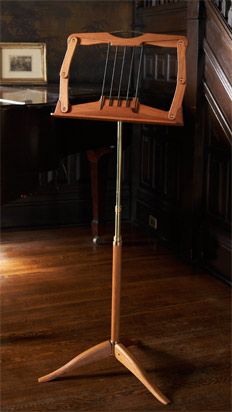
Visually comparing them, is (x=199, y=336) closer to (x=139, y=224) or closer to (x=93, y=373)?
(x=93, y=373)

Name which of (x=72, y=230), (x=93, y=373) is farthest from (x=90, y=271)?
(x=93, y=373)

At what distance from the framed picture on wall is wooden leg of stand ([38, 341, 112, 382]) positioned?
91.4 inches

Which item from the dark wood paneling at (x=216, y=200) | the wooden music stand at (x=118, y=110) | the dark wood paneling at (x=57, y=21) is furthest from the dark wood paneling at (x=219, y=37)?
the dark wood paneling at (x=57, y=21)

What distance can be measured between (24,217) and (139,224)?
2.65 feet

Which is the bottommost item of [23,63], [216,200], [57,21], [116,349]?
[116,349]

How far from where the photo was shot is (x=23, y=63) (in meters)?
4.19

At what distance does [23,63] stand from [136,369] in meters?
2.55

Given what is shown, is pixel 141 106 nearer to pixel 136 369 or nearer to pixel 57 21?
pixel 136 369

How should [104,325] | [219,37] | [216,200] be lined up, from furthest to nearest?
1. [216,200]
2. [219,37]
3. [104,325]

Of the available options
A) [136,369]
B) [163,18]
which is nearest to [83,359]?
[136,369]

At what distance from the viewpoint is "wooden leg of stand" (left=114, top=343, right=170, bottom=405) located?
87.4 inches

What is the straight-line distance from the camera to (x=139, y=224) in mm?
4449

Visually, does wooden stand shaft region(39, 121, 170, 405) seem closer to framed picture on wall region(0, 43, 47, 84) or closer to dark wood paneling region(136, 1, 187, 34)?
dark wood paneling region(136, 1, 187, 34)

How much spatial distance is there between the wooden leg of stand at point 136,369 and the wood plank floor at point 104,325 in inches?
1.3
